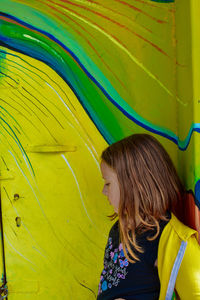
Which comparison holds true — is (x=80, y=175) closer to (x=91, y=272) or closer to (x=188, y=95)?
(x=91, y=272)

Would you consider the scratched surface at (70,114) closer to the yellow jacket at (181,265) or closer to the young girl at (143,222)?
the young girl at (143,222)

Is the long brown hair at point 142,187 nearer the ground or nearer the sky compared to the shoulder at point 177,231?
nearer the sky

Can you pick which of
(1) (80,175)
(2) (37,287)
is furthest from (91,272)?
(1) (80,175)

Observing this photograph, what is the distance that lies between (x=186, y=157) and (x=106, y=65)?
0.54 m

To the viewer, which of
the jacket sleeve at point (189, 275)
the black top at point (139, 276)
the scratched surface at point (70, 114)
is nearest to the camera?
the jacket sleeve at point (189, 275)

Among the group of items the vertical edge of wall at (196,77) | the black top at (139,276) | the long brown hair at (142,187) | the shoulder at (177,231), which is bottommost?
the black top at (139,276)

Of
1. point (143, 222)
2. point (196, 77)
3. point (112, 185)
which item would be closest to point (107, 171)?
point (112, 185)

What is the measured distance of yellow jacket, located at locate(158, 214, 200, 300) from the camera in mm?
940

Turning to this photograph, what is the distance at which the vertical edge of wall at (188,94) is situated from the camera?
42.9 inches

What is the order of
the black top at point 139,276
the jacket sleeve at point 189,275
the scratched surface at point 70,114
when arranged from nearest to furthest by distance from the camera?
the jacket sleeve at point 189,275
the black top at point 139,276
the scratched surface at point 70,114

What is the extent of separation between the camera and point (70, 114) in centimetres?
147

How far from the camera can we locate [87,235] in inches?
58.3

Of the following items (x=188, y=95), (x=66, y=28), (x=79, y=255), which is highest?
(x=66, y=28)

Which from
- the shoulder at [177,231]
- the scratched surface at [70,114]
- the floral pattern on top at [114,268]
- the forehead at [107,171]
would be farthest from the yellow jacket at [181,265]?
the scratched surface at [70,114]
